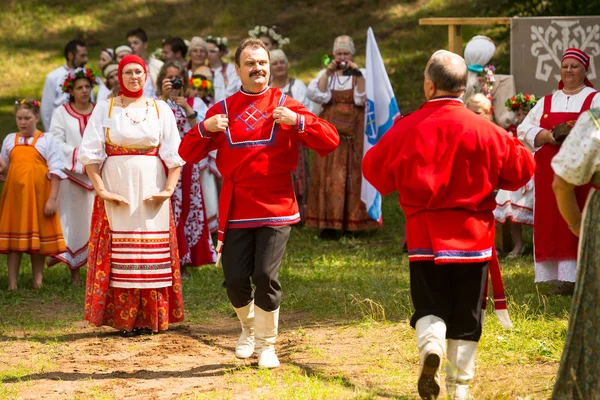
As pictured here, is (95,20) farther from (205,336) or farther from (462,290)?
(462,290)

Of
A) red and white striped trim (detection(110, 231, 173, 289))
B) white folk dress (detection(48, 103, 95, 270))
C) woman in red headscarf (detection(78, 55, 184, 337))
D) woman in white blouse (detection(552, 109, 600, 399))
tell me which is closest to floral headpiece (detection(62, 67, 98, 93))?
white folk dress (detection(48, 103, 95, 270))

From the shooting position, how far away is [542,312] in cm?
722

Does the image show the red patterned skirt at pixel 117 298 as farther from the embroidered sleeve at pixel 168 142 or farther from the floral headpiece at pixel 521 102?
the floral headpiece at pixel 521 102

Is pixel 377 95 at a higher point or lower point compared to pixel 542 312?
higher

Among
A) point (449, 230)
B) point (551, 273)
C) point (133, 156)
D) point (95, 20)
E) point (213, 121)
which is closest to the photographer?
point (449, 230)

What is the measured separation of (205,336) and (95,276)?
898mm

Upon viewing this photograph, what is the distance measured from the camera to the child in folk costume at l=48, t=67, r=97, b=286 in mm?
8875

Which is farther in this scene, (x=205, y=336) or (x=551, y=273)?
(x=551, y=273)

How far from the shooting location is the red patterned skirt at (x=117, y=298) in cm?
703

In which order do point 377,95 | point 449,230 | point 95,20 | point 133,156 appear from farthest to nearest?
point 95,20 < point 377,95 < point 133,156 < point 449,230

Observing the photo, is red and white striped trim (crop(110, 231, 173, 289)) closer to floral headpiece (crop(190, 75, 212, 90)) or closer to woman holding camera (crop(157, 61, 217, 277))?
woman holding camera (crop(157, 61, 217, 277))

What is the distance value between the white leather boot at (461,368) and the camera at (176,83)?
474 centimetres

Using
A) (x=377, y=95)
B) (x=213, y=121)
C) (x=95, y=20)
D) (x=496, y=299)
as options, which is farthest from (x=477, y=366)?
(x=95, y=20)

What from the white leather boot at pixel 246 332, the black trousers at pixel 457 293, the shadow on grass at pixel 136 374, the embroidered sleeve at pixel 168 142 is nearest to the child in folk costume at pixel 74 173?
the embroidered sleeve at pixel 168 142
